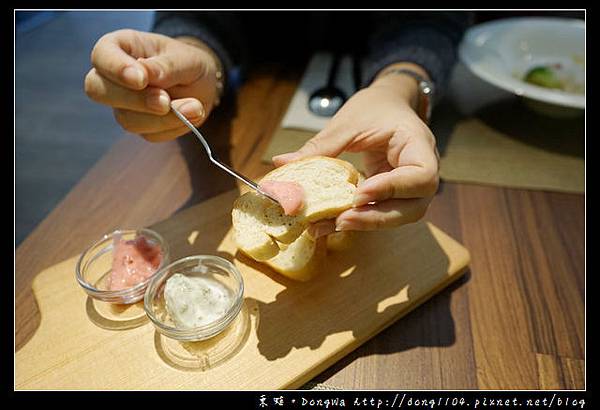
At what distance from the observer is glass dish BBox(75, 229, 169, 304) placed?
2.31 ft

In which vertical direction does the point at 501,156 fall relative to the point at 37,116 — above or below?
below

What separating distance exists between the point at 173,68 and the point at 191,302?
0.41 meters

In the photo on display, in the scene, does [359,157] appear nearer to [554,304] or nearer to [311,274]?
[311,274]

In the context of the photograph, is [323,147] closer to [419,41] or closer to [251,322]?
[251,322]

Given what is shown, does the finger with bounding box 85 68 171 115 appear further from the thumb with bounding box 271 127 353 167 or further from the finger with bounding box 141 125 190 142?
the thumb with bounding box 271 127 353 167

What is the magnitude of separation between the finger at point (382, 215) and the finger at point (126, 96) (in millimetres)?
368

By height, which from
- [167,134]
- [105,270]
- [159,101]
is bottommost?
[105,270]

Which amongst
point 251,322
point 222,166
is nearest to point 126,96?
point 222,166

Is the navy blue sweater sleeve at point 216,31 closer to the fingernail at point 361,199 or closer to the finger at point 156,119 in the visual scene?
the finger at point 156,119

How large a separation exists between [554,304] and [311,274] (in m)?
0.45

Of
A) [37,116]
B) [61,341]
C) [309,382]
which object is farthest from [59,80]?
[309,382]

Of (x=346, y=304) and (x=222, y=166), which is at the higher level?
(x=222, y=166)

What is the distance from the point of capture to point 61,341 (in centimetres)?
70

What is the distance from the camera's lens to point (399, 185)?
614mm
